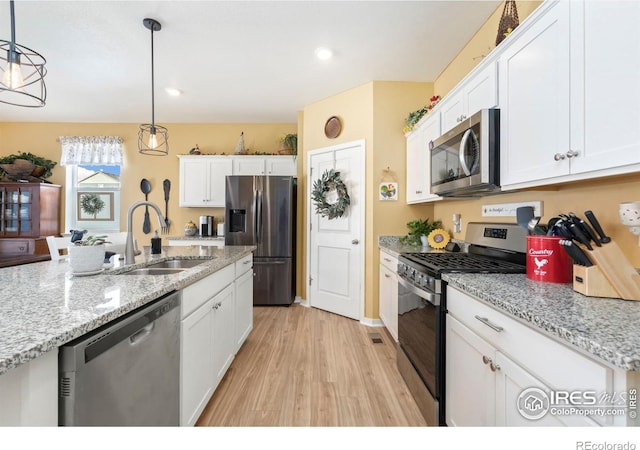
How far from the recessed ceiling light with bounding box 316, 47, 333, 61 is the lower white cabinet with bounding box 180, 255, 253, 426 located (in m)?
2.10

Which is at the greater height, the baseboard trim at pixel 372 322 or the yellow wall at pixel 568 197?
the yellow wall at pixel 568 197

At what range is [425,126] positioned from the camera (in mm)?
2664

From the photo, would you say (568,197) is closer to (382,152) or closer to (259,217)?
(382,152)

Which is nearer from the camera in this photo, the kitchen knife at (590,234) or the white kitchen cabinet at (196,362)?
the kitchen knife at (590,234)

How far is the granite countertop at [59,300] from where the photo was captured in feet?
2.19

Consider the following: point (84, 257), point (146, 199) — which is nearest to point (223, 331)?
point (84, 257)

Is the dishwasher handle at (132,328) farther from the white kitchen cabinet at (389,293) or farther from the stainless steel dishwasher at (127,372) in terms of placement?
the white kitchen cabinet at (389,293)

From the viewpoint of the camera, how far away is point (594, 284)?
100 centimetres

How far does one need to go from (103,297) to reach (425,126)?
2712mm

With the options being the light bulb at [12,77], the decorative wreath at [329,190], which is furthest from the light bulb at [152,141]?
the decorative wreath at [329,190]

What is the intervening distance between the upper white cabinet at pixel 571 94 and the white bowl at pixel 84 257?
84.5 inches

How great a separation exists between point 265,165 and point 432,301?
137 inches

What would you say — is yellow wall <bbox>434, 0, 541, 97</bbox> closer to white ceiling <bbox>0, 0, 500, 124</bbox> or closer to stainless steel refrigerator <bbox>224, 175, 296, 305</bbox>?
white ceiling <bbox>0, 0, 500, 124</bbox>

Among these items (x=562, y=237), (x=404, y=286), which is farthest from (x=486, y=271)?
(x=404, y=286)
